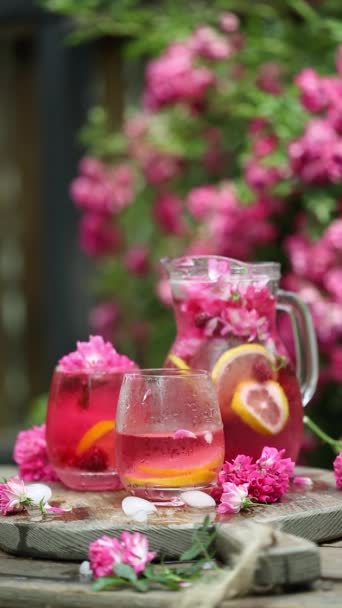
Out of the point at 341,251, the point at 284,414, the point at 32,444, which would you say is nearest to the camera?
the point at 284,414

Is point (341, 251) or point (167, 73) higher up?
point (167, 73)

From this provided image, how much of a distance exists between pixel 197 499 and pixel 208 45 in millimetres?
2102

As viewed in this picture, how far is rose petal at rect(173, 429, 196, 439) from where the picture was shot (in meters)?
1.28

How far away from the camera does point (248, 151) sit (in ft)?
9.84

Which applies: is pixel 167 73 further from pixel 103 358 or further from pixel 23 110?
pixel 103 358

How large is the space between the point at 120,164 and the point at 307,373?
87.9 inches

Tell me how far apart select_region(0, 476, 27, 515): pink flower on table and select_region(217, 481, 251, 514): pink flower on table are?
24 centimetres

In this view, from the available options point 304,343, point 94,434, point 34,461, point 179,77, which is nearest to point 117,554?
point 94,434

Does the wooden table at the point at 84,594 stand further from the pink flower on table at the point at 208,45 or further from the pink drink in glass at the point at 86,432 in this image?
the pink flower on table at the point at 208,45

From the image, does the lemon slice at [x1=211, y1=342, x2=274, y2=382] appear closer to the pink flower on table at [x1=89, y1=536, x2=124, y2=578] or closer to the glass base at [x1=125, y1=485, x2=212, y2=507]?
the glass base at [x1=125, y1=485, x2=212, y2=507]

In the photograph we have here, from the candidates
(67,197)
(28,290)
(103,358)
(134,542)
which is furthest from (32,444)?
(28,290)

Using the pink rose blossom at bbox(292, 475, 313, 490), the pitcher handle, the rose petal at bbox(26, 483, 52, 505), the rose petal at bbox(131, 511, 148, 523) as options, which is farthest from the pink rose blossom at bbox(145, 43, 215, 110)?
the rose petal at bbox(131, 511, 148, 523)

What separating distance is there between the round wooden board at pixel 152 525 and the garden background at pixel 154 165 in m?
1.36

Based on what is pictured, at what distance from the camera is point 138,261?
348 centimetres
